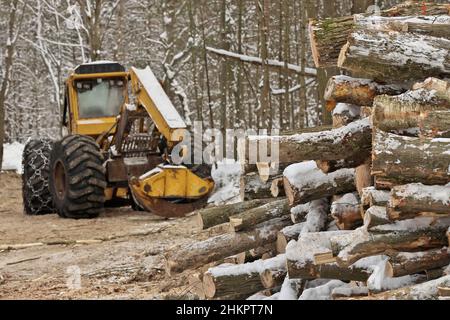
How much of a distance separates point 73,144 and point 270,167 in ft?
22.7

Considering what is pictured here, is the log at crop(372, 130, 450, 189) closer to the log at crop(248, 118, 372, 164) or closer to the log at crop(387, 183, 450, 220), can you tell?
the log at crop(387, 183, 450, 220)

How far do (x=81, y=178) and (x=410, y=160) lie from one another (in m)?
8.12

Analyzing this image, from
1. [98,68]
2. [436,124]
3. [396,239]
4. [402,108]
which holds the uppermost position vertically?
[98,68]

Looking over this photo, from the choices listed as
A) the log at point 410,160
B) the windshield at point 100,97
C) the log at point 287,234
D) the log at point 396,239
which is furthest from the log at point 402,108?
the windshield at point 100,97

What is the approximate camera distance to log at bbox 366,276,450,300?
4828mm

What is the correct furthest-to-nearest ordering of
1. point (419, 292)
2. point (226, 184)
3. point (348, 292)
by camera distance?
point (226, 184)
point (348, 292)
point (419, 292)

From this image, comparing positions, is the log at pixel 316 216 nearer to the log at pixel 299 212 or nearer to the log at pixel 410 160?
the log at pixel 299 212

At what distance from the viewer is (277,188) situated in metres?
6.53

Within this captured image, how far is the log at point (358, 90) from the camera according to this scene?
613 cm

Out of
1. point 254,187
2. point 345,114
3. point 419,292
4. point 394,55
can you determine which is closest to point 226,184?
point 254,187

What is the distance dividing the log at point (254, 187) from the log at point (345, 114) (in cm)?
102

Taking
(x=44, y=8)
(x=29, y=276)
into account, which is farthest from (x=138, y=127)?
(x=44, y=8)

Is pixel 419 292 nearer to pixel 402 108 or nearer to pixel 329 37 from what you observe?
pixel 402 108
